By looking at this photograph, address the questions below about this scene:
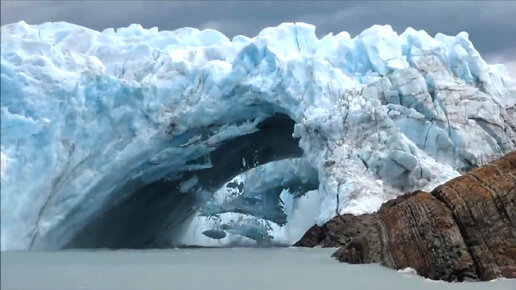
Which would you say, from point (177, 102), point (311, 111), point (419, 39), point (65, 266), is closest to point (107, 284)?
point (65, 266)

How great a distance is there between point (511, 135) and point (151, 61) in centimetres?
1085

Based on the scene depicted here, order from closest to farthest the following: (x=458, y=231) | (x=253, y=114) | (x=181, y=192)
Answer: (x=458, y=231) < (x=253, y=114) < (x=181, y=192)

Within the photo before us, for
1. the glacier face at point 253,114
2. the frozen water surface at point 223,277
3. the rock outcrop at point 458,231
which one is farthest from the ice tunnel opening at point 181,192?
the rock outcrop at point 458,231

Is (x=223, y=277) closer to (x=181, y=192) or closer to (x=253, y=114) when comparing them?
(x=253, y=114)

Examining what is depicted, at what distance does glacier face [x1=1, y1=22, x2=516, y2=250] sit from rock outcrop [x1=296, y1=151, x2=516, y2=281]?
5.20m

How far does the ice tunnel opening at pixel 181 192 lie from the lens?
57.9 ft

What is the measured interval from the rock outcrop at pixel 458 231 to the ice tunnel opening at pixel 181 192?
784 cm

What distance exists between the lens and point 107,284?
7488 mm

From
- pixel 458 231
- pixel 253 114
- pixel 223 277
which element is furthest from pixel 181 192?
pixel 458 231

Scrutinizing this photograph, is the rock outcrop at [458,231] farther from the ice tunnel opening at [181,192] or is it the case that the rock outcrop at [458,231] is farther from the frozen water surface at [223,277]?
the ice tunnel opening at [181,192]

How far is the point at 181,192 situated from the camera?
20.3m

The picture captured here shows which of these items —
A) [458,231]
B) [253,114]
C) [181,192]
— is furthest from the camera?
[181,192]

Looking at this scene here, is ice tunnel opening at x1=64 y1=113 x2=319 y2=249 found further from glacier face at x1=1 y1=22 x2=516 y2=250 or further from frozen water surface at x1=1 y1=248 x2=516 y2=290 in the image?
frozen water surface at x1=1 y1=248 x2=516 y2=290

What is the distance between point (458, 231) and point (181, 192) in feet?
38.9
